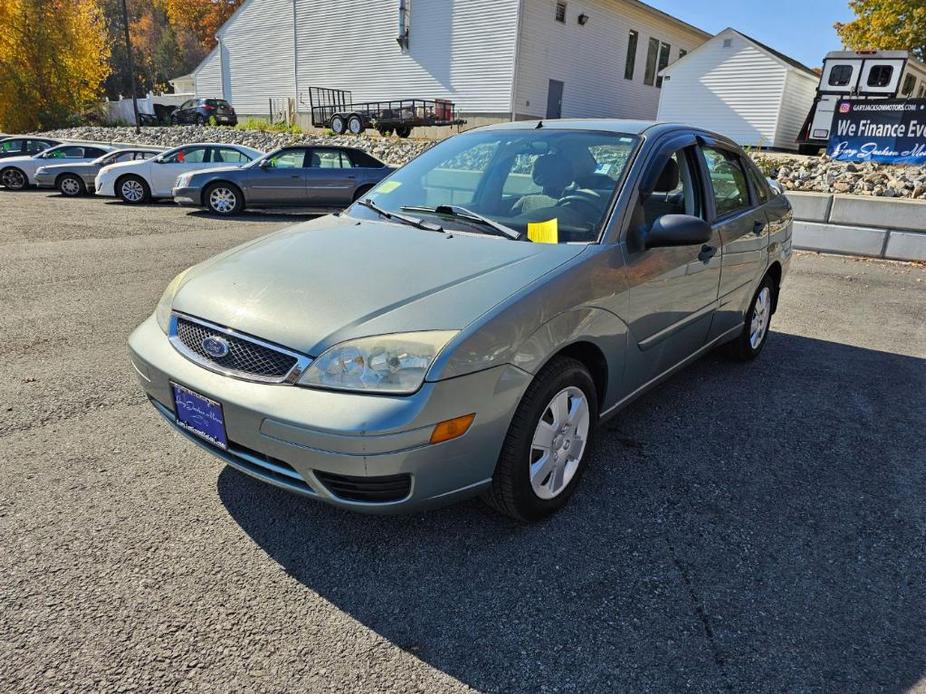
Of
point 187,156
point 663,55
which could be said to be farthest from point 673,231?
point 663,55

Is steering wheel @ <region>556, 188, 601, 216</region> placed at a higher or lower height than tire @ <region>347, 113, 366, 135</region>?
lower

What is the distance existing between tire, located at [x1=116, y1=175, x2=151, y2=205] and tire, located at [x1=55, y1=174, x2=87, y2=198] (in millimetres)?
2433

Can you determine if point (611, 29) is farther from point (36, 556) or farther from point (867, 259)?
point (36, 556)

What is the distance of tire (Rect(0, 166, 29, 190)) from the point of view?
56.9 ft

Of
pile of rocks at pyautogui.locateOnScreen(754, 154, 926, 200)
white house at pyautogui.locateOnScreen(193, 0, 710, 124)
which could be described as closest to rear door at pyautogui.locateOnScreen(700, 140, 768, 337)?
pile of rocks at pyautogui.locateOnScreen(754, 154, 926, 200)

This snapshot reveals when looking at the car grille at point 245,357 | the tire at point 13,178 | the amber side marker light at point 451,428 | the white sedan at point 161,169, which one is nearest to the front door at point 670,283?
the amber side marker light at point 451,428

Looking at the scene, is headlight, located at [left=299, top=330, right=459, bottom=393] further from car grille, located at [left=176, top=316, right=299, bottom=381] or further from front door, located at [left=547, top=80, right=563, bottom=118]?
front door, located at [left=547, top=80, right=563, bottom=118]

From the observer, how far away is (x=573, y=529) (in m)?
2.74

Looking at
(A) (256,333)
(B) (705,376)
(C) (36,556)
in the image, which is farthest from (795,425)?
(C) (36,556)

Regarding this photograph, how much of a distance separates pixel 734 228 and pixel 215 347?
315cm

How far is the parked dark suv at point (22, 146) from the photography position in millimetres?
19141

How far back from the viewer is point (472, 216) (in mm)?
3156

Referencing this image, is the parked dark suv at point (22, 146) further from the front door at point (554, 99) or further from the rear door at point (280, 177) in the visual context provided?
the front door at point (554, 99)

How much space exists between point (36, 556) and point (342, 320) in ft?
4.90
